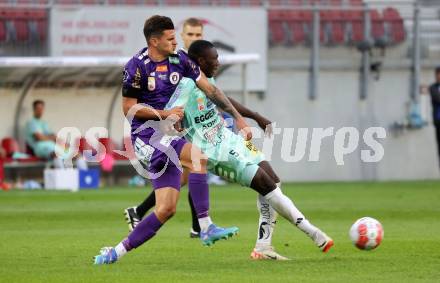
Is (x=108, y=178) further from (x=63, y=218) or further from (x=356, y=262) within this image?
(x=356, y=262)

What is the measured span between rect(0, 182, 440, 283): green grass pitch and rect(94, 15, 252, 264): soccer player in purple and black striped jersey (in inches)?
12.8

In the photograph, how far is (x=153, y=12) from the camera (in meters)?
26.3

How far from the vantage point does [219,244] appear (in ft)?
38.8

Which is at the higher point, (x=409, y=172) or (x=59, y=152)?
(x=59, y=152)

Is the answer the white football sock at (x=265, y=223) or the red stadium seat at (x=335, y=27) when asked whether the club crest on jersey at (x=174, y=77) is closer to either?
the white football sock at (x=265, y=223)

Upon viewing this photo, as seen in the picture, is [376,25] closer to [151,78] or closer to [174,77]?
[174,77]

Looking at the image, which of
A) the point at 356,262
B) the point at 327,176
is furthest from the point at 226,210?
the point at 327,176

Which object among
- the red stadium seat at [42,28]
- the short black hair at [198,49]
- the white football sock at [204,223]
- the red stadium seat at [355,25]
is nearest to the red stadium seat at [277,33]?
the red stadium seat at [355,25]

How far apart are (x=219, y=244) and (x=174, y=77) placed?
2.76 metres

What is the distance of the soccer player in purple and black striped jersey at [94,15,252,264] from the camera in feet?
30.5

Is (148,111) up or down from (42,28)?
up

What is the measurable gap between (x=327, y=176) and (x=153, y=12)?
615 cm

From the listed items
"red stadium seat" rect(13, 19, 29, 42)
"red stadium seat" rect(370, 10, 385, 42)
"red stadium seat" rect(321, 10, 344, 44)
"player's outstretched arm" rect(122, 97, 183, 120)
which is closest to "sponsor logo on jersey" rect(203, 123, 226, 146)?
"player's outstretched arm" rect(122, 97, 183, 120)

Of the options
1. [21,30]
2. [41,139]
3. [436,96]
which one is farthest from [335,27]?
[41,139]
